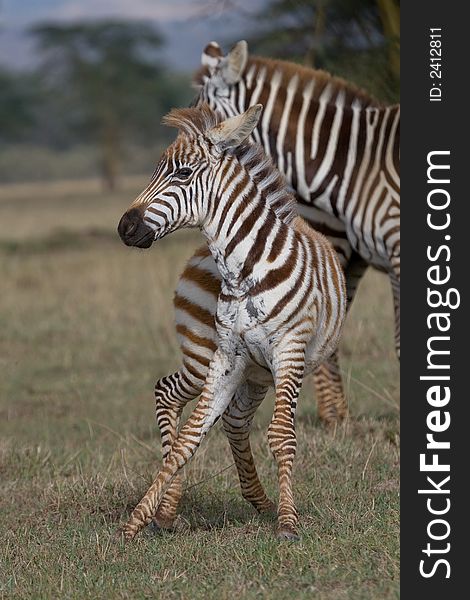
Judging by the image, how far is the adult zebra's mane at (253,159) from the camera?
5.39 meters

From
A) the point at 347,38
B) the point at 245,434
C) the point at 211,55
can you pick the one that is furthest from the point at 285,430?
the point at 347,38

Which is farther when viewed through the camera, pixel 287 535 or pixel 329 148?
pixel 329 148

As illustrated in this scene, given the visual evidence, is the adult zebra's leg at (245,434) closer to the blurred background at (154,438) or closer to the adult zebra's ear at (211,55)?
the blurred background at (154,438)

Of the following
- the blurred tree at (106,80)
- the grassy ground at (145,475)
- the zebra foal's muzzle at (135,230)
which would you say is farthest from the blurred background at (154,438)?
the blurred tree at (106,80)

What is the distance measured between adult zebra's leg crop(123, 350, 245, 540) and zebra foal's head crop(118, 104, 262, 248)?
0.69 meters

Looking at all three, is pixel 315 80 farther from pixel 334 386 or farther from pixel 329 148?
pixel 334 386

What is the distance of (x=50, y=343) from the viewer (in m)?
12.6

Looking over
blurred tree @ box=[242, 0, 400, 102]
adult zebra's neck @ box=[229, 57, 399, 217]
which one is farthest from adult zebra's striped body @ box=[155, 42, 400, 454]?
blurred tree @ box=[242, 0, 400, 102]

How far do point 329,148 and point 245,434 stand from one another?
3.00 m

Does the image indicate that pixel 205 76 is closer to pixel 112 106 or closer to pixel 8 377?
pixel 8 377

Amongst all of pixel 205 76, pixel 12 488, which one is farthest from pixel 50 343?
pixel 12 488

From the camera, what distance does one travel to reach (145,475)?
260 inches

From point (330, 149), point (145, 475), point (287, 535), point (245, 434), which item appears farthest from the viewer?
point (330, 149)

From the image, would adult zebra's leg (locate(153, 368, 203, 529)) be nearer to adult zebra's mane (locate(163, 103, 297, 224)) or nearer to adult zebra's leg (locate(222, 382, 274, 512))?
adult zebra's leg (locate(222, 382, 274, 512))
